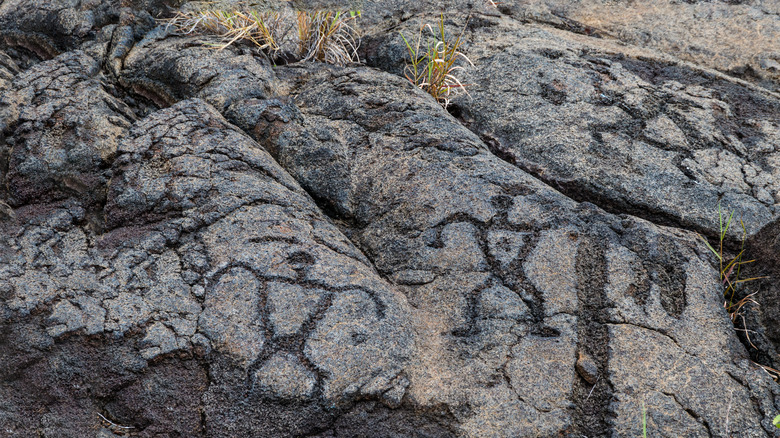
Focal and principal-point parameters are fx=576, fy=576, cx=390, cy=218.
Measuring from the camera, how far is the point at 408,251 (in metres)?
1.95

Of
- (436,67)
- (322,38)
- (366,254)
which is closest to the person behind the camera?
(366,254)

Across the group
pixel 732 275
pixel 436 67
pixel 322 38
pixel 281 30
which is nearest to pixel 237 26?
pixel 281 30

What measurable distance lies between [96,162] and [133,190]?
0.25 m

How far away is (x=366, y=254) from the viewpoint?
2.00 metres

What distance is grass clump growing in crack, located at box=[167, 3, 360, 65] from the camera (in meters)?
2.93

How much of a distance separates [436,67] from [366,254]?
4.23 ft

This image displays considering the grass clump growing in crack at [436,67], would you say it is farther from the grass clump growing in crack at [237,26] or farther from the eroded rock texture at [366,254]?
the grass clump growing in crack at [237,26]

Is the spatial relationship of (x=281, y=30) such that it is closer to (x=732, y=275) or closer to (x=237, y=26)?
(x=237, y=26)

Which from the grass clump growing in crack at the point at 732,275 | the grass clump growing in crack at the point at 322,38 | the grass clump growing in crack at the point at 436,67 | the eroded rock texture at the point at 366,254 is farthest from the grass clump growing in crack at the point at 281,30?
the grass clump growing in crack at the point at 732,275

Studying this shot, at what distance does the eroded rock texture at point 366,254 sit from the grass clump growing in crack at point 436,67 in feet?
0.51

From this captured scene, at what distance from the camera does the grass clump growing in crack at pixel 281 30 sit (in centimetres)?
293

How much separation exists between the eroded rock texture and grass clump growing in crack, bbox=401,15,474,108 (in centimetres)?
15

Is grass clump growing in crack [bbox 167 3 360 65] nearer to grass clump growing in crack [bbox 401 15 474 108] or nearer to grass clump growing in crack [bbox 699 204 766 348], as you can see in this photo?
grass clump growing in crack [bbox 401 15 474 108]

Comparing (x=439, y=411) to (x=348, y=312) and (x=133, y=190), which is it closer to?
(x=348, y=312)
